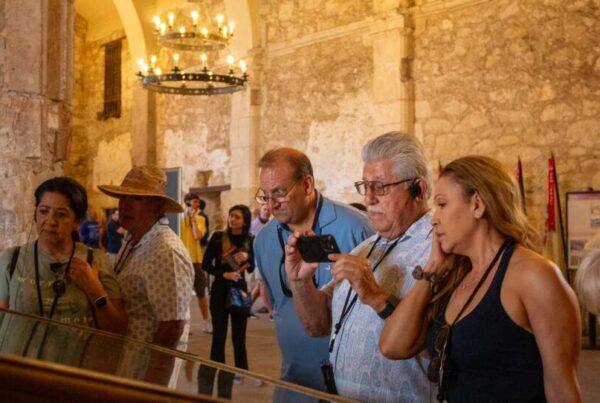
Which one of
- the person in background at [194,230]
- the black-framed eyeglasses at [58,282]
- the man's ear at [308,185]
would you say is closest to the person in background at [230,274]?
the person in background at [194,230]

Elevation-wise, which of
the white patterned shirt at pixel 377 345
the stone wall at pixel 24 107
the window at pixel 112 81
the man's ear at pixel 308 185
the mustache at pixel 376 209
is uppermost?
the window at pixel 112 81

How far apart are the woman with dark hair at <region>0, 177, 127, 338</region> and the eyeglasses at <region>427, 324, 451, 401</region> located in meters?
1.20

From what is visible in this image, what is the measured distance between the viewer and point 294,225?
9.67 feet

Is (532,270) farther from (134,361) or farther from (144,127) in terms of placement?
(144,127)

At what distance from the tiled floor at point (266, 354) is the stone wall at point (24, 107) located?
251 cm

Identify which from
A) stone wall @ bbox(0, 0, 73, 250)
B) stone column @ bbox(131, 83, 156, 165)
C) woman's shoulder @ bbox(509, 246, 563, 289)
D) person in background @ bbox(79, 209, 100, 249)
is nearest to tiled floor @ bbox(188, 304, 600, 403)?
stone wall @ bbox(0, 0, 73, 250)

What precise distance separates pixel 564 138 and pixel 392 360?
6627 mm

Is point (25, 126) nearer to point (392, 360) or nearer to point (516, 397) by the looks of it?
point (392, 360)

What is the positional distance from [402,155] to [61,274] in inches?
47.8

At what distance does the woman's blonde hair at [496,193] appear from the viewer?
190 centimetres

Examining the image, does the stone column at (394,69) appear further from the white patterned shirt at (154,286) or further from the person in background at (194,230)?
the white patterned shirt at (154,286)

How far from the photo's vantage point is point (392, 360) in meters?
2.16

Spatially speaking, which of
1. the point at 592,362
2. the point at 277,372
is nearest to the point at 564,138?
the point at 592,362

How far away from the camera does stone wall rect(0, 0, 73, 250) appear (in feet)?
12.9
